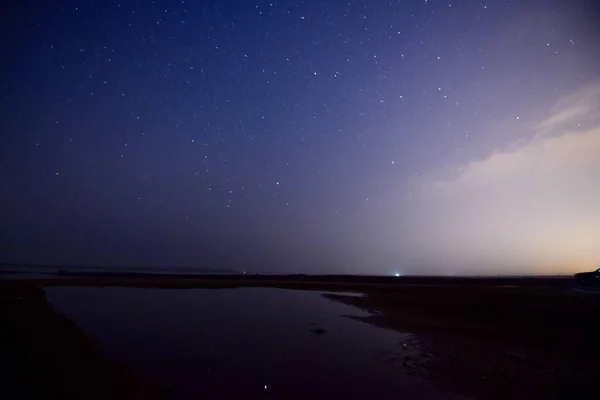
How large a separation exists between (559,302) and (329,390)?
26.7 metres

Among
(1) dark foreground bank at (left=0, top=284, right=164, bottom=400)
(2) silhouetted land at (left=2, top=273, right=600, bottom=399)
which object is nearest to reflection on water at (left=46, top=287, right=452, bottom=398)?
(1) dark foreground bank at (left=0, top=284, right=164, bottom=400)

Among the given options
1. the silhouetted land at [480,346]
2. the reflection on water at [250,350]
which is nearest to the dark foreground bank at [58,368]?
the silhouetted land at [480,346]

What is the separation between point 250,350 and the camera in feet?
51.5

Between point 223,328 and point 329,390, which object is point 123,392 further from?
point 223,328

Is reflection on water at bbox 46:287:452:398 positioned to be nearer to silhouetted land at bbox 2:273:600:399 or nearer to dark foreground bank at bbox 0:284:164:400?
dark foreground bank at bbox 0:284:164:400

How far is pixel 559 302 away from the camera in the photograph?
28.1 metres

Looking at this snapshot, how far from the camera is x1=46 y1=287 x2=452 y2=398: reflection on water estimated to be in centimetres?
1120

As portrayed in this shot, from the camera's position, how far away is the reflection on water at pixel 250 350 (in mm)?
11195

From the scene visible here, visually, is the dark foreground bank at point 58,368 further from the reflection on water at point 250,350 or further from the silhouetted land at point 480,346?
the reflection on water at point 250,350

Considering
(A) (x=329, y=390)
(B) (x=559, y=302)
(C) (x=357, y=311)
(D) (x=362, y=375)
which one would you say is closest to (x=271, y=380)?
(A) (x=329, y=390)

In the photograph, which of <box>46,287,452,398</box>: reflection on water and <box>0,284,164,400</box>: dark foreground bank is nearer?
<box>0,284,164,400</box>: dark foreground bank

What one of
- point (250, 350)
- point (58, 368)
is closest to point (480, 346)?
point (250, 350)

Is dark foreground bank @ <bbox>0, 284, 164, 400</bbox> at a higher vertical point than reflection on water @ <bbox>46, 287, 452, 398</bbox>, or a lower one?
higher

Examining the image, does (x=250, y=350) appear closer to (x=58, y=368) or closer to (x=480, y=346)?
(x=58, y=368)
